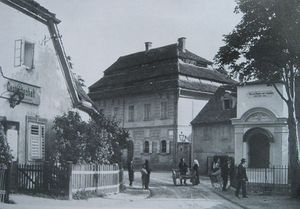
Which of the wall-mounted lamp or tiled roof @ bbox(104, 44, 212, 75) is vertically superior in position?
tiled roof @ bbox(104, 44, 212, 75)

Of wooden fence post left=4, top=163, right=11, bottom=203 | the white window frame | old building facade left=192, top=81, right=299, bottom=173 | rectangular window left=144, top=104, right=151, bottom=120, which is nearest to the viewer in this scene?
wooden fence post left=4, top=163, right=11, bottom=203

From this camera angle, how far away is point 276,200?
1603cm

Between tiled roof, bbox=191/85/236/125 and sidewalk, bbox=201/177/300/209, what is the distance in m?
14.1

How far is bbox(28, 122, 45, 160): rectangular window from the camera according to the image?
1423 cm

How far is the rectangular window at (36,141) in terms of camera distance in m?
14.2

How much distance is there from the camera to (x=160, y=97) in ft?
122

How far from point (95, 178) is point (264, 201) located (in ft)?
19.4

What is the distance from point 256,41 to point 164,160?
2127cm

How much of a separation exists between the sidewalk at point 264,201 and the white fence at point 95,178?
13.9ft

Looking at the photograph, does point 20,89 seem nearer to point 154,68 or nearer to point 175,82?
point 175,82

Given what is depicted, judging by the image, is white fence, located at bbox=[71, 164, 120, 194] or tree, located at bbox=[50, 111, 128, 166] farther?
tree, located at bbox=[50, 111, 128, 166]

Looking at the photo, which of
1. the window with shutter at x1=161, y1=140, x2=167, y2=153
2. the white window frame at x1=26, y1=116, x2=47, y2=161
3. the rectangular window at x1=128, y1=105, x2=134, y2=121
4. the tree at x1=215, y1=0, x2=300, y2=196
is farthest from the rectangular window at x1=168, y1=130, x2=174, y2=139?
the white window frame at x1=26, y1=116, x2=47, y2=161

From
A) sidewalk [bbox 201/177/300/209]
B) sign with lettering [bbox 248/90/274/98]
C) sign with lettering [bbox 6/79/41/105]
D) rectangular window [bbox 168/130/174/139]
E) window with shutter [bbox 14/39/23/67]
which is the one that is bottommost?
sidewalk [bbox 201/177/300/209]

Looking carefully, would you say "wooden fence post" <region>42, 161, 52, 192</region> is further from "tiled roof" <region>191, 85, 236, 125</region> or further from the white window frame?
"tiled roof" <region>191, 85, 236, 125</region>
